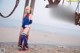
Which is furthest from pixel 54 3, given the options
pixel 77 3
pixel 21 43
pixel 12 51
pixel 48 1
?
pixel 12 51

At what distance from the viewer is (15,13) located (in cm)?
171

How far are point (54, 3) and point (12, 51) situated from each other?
588 mm

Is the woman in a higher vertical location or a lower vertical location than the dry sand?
higher

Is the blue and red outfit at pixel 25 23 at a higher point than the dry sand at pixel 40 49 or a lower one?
higher

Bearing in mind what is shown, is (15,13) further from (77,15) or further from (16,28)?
(77,15)

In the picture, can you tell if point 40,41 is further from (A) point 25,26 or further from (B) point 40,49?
(A) point 25,26

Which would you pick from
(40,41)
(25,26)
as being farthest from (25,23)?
(40,41)

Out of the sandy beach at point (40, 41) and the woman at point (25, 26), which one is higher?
the woman at point (25, 26)

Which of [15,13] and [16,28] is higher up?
[15,13]

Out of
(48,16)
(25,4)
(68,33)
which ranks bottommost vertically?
(68,33)

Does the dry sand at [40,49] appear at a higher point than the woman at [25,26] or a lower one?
lower

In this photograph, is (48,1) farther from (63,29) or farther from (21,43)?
(21,43)

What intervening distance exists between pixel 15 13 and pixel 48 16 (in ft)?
1.01

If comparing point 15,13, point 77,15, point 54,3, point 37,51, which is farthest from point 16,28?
point 77,15
